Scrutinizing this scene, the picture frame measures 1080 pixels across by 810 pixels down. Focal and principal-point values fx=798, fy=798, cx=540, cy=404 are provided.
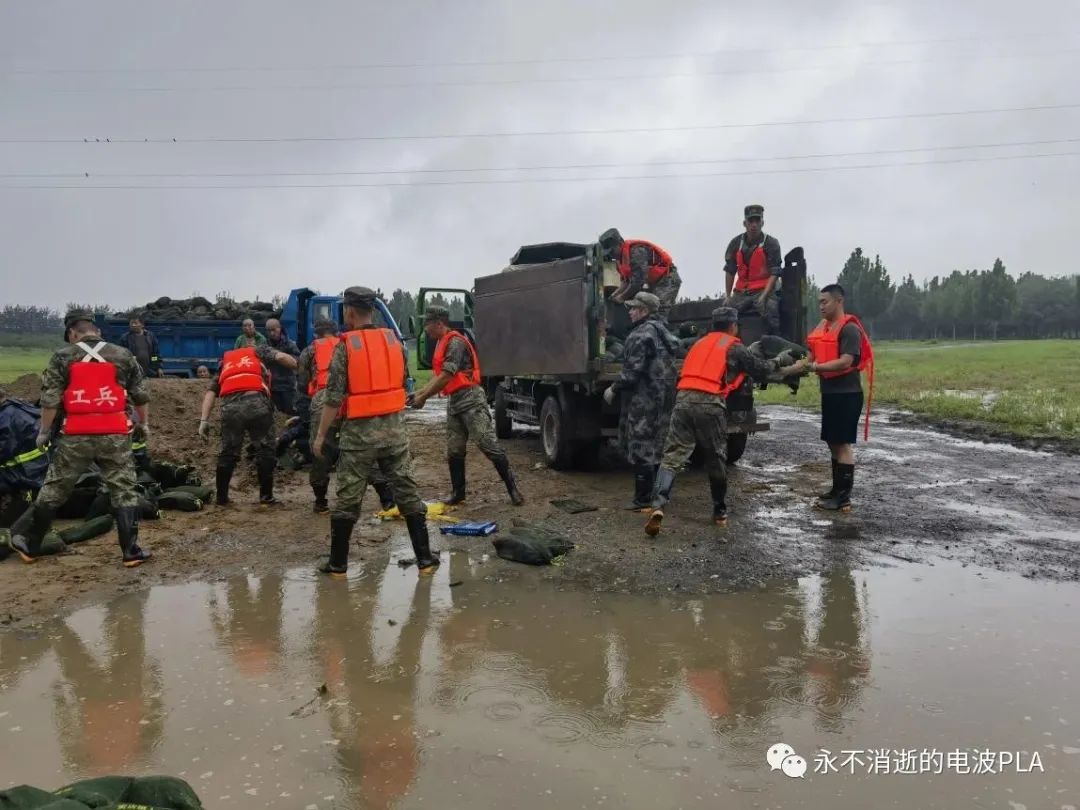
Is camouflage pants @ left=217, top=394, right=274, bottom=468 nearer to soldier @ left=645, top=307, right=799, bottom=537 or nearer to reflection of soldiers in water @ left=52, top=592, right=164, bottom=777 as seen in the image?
reflection of soldiers in water @ left=52, top=592, right=164, bottom=777

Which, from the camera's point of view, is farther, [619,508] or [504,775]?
[619,508]

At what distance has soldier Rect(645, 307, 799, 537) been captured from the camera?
21.2 ft

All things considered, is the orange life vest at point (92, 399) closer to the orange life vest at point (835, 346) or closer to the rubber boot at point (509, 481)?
the rubber boot at point (509, 481)

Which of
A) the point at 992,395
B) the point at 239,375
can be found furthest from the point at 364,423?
the point at 992,395

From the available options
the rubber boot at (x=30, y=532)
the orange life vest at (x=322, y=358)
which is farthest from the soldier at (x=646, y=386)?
the rubber boot at (x=30, y=532)

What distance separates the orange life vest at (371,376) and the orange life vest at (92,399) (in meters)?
1.73

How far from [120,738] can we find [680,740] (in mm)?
2165

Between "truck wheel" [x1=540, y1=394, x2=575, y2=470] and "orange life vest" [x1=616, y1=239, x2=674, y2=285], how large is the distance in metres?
1.69

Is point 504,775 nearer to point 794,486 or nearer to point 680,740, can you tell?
point 680,740

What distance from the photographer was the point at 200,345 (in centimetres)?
1681

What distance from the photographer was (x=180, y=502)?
7176mm

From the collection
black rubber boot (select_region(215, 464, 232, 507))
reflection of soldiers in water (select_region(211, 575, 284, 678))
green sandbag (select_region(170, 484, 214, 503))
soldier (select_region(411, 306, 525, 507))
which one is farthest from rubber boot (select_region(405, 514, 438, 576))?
green sandbag (select_region(170, 484, 214, 503))

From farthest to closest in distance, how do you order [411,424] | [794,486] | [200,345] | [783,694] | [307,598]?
[200,345] < [411,424] < [794,486] < [307,598] < [783,694]

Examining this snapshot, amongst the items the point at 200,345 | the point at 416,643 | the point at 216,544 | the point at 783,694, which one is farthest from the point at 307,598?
the point at 200,345
